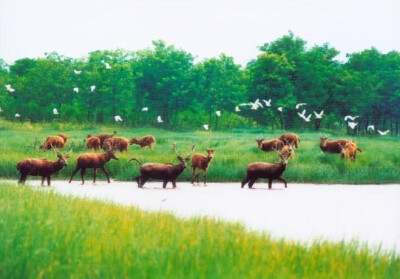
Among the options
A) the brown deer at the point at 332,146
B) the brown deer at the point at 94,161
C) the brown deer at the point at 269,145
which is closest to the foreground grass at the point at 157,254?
the brown deer at the point at 94,161

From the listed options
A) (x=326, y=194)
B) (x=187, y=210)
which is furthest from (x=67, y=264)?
(x=326, y=194)

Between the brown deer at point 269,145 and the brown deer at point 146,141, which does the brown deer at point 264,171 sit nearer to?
the brown deer at point 269,145

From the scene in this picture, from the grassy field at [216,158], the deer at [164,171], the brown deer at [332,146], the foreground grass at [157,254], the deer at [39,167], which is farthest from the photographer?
the brown deer at [332,146]

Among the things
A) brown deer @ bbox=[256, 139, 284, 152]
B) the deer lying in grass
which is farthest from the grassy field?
brown deer @ bbox=[256, 139, 284, 152]

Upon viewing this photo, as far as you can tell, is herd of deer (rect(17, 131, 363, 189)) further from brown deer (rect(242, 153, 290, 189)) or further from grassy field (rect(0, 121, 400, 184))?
grassy field (rect(0, 121, 400, 184))

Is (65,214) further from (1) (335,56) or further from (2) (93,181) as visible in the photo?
(1) (335,56)

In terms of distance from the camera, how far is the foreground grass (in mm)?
4352

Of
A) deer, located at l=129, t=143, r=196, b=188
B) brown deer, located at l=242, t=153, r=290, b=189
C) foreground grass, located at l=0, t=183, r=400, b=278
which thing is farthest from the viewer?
brown deer, located at l=242, t=153, r=290, b=189

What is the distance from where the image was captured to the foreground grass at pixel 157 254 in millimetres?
4352

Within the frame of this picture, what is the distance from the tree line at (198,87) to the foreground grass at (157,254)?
7.37 metres

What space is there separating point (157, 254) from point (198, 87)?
36.9 ft

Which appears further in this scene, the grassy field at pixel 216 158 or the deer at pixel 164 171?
the grassy field at pixel 216 158

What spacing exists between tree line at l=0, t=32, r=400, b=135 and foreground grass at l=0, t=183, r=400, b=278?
7.37m

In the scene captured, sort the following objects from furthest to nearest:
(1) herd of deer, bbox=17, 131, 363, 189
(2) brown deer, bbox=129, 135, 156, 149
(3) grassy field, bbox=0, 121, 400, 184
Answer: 1. (2) brown deer, bbox=129, 135, 156, 149
2. (3) grassy field, bbox=0, 121, 400, 184
3. (1) herd of deer, bbox=17, 131, 363, 189
